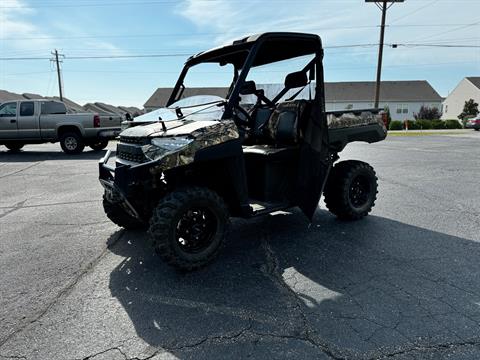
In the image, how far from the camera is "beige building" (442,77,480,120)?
2296 inches

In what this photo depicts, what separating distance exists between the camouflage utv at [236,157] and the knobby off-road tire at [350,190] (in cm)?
2

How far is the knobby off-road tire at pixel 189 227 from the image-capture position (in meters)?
3.32

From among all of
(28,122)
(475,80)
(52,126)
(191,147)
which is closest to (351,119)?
(191,147)

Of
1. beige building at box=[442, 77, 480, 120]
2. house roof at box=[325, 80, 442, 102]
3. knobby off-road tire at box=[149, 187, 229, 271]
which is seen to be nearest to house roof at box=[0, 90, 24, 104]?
house roof at box=[325, 80, 442, 102]

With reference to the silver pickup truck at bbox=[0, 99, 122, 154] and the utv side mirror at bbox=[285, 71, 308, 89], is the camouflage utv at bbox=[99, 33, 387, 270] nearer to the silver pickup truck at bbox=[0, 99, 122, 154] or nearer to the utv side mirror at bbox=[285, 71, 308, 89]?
the utv side mirror at bbox=[285, 71, 308, 89]

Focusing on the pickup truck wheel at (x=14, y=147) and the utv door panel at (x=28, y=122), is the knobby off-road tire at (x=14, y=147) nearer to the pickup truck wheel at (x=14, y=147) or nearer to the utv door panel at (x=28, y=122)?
the pickup truck wheel at (x=14, y=147)

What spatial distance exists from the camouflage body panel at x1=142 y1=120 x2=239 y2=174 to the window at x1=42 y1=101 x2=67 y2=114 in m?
12.6

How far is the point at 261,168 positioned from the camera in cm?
413

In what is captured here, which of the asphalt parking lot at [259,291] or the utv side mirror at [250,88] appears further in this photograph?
the utv side mirror at [250,88]

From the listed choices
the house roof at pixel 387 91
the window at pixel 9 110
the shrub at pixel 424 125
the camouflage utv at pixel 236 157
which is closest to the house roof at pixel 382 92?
the house roof at pixel 387 91

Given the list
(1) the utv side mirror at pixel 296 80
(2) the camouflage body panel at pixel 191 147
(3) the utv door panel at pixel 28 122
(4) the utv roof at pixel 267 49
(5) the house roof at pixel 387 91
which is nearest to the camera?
(2) the camouflage body panel at pixel 191 147

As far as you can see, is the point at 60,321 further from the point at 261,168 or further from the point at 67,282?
the point at 261,168

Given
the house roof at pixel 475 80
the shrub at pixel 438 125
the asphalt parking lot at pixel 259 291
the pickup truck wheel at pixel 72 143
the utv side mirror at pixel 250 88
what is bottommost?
the asphalt parking lot at pixel 259 291

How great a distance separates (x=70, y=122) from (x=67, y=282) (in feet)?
38.0
